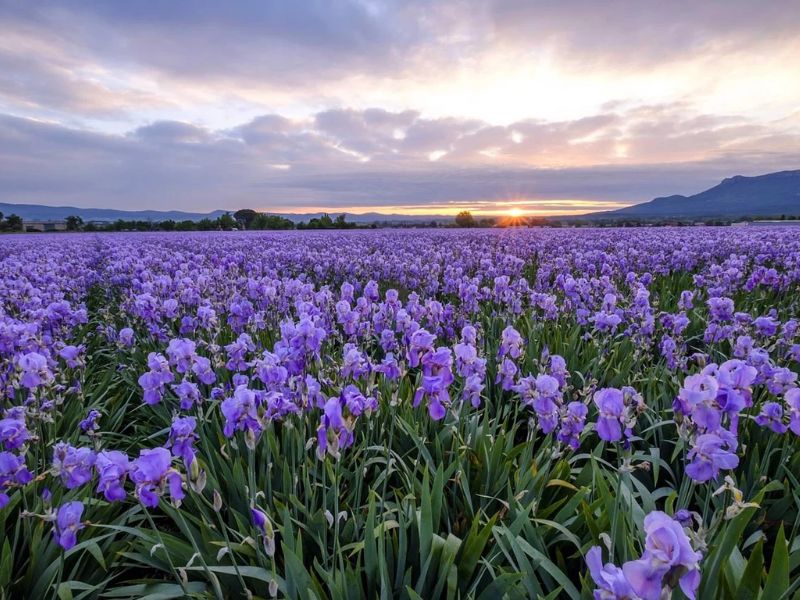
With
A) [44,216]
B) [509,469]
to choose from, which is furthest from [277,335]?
[44,216]

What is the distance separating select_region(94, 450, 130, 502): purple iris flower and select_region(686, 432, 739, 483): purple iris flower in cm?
187

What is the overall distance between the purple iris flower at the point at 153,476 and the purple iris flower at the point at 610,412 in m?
1.52

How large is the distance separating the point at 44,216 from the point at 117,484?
24514 centimetres

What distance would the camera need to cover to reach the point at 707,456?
1545mm

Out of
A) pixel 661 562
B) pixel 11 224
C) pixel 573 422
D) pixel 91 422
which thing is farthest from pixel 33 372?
pixel 11 224

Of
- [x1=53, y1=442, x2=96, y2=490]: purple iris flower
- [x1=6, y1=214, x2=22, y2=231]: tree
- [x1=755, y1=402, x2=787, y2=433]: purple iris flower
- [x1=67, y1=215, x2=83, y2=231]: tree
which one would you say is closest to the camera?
[x1=53, y1=442, x2=96, y2=490]: purple iris flower

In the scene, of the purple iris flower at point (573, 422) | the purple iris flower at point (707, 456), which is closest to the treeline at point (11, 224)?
the purple iris flower at point (573, 422)

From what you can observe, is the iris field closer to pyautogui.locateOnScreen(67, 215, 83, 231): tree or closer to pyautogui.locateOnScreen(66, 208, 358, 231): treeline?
pyautogui.locateOnScreen(66, 208, 358, 231): treeline

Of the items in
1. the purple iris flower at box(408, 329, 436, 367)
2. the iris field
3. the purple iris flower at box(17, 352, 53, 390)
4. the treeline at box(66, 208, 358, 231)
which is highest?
the treeline at box(66, 208, 358, 231)

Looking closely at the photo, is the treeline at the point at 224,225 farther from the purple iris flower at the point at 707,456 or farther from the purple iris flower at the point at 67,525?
the purple iris flower at the point at 707,456

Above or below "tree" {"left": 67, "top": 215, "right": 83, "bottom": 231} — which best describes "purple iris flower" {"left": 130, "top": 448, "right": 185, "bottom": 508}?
below

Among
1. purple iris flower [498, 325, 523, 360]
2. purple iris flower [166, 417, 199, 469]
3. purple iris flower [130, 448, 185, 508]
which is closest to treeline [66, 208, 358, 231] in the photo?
purple iris flower [498, 325, 523, 360]

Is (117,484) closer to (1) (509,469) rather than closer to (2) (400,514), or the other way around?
(2) (400,514)

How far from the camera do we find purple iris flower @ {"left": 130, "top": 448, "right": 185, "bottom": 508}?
56.3 inches
